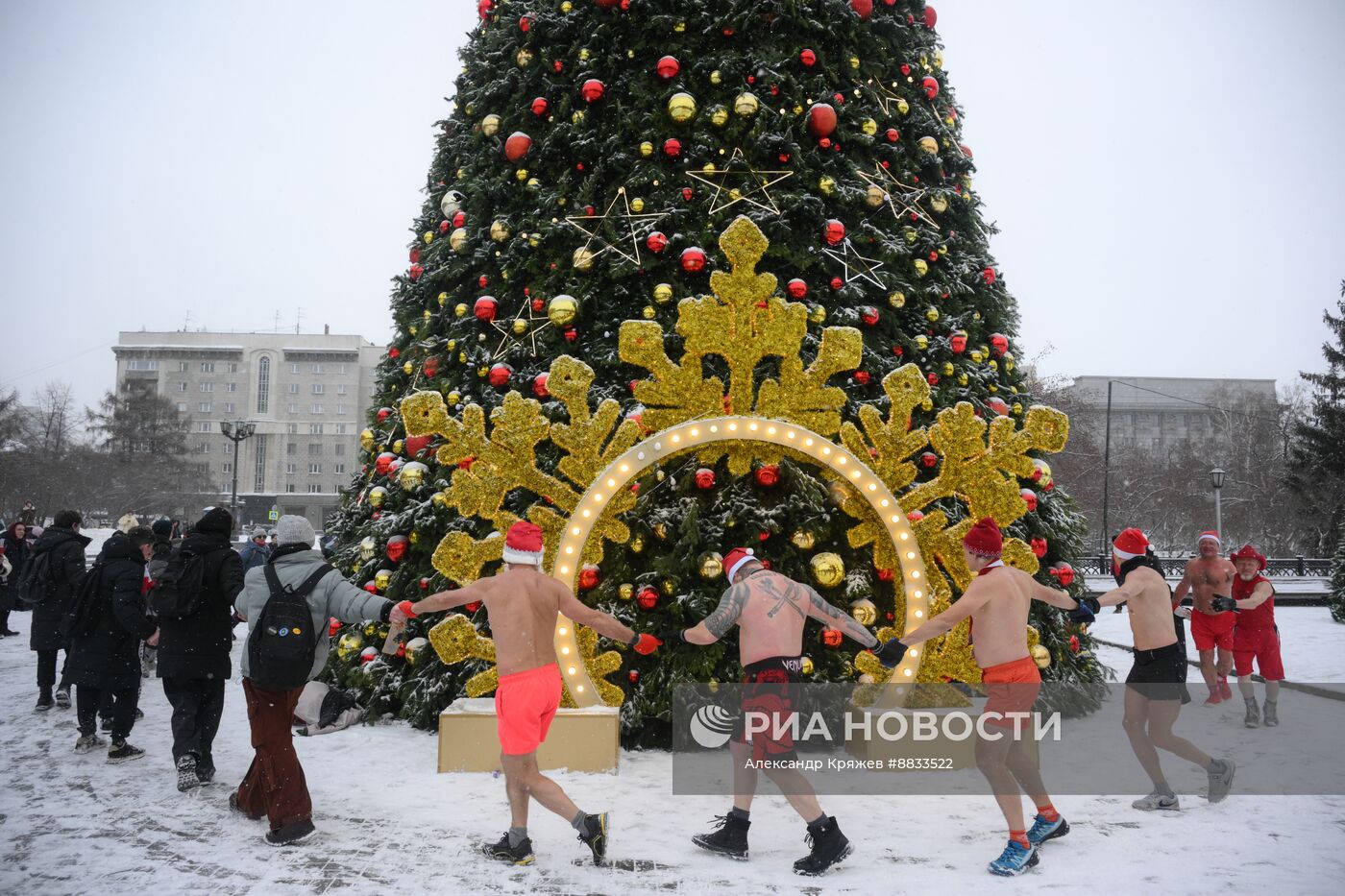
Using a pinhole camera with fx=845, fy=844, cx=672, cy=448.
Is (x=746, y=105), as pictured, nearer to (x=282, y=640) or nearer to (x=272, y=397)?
(x=282, y=640)

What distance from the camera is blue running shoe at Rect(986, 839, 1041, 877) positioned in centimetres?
423

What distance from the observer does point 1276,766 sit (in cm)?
639

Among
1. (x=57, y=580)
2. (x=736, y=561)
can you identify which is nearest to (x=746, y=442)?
(x=736, y=561)

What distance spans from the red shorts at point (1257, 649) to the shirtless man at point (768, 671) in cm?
563

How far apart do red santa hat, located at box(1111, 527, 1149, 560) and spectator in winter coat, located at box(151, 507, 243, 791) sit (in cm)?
597

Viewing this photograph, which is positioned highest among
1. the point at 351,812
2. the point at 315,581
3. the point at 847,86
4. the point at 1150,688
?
the point at 847,86

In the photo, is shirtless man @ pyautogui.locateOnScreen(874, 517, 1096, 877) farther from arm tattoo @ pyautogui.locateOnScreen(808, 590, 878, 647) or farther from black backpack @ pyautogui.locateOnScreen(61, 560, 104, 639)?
black backpack @ pyautogui.locateOnScreen(61, 560, 104, 639)

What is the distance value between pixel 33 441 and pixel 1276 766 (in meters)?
49.4

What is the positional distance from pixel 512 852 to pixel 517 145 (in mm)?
5692

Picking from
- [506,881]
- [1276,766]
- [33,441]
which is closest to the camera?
[506,881]

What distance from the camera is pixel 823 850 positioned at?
13.9 ft

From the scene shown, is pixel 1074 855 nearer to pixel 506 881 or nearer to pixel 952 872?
pixel 952 872

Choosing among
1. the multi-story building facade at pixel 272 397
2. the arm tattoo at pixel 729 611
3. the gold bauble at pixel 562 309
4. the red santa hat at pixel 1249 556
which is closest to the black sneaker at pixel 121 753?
the gold bauble at pixel 562 309

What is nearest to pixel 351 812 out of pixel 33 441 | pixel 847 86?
pixel 847 86
